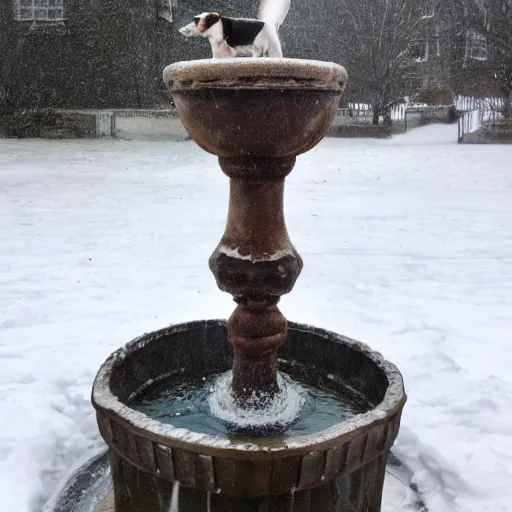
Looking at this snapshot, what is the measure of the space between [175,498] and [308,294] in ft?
8.66

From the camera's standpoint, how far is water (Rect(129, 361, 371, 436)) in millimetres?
1735

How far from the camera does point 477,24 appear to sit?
22312 mm

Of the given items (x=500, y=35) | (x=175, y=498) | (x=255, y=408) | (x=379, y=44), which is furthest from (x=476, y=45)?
(x=175, y=498)

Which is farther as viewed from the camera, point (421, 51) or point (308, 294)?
point (421, 51)

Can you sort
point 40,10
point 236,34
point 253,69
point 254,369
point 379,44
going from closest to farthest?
point 253,69 → point 236,34 → point 254,369 → point 40,10 → point 379,44

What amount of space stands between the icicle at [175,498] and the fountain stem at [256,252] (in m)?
0.41

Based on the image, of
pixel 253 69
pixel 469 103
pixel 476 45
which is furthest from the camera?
pixel 469 103

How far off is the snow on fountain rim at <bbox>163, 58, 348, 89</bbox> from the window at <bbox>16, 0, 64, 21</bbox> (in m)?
18.7

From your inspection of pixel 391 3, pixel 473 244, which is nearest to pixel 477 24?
pixel 391 3

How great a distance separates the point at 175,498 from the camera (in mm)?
1345

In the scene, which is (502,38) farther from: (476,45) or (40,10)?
(40,10)

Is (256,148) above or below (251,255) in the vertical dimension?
above

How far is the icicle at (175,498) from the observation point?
1330 millimetres

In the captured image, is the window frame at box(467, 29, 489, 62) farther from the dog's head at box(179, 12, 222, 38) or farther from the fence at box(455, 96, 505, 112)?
the dog's head at box(179, 12, 222, 38)
